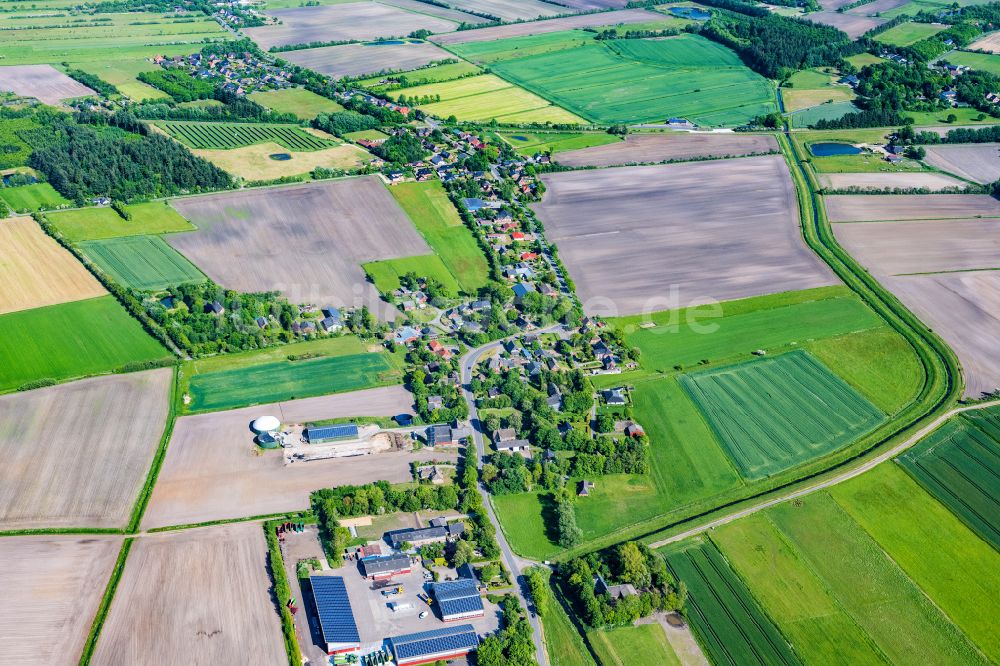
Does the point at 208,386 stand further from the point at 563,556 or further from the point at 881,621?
the point at 881,621

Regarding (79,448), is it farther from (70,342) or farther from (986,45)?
(986,45)

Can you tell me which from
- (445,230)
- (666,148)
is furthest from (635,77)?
(445,230)

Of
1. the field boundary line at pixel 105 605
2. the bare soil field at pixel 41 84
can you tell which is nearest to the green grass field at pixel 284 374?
the field boundary line at pixel 105 605

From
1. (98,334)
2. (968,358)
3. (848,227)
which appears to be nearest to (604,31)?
(848,227)

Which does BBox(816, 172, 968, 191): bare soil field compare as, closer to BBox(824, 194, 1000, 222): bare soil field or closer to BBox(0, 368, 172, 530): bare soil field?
BBox(824, 194, 1000, 222): bare soil field

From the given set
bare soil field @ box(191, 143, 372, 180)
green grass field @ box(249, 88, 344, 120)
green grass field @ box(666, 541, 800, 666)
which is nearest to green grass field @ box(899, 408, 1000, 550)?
green grass field @ box(666, 541, 800, 666)

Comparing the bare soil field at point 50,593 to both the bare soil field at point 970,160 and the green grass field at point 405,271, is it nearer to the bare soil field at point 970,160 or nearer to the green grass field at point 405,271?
the green grass field at point 405,271
